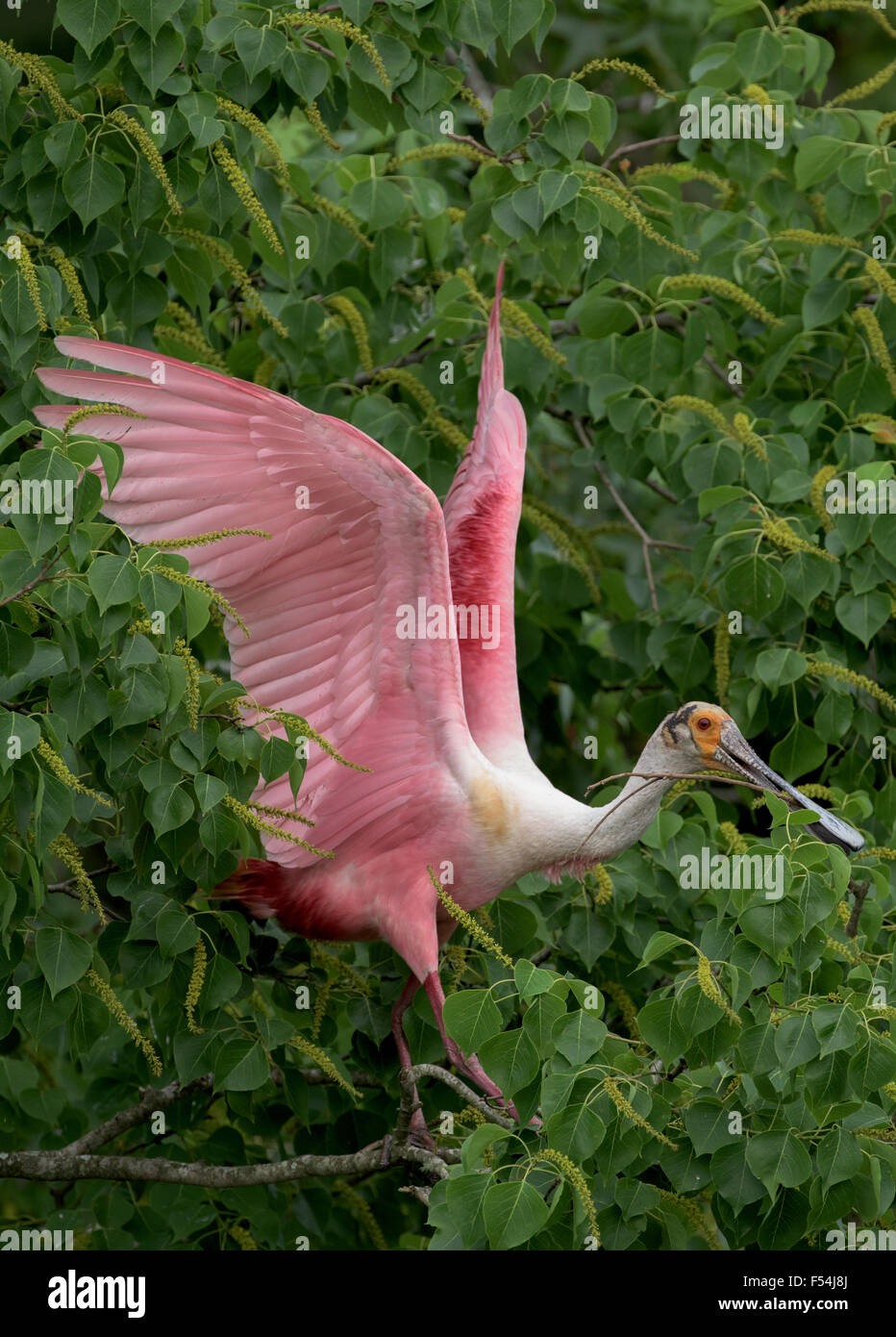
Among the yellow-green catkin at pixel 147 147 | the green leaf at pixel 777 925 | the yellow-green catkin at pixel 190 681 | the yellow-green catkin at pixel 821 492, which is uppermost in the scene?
the yellow-green catkin at pixel 147 147

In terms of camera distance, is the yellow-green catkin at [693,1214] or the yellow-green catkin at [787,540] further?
the yellow-green catkin at [787,540]

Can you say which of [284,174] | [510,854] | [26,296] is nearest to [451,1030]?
[510,854]

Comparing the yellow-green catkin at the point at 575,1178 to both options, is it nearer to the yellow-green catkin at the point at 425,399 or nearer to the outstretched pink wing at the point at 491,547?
the outstretched pink wing at the point at 491,547

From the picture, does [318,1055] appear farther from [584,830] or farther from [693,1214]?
[584,830]

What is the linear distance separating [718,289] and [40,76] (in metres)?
1.72

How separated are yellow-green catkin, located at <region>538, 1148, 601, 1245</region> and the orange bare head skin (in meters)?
1.57

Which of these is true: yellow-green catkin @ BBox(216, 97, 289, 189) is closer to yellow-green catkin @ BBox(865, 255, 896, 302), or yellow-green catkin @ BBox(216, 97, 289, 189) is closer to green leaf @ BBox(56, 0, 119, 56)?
green leaf @ BBox(56, 0, 119, 56)

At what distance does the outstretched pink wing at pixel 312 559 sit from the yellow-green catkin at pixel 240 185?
33 cm

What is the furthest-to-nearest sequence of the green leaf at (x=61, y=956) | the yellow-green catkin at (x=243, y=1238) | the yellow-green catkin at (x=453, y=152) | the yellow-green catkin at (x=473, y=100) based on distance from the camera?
the yellow-green catkin at (x=453, y=152) < the yellow-green catkin at (x=473, y=100) < the yellow-green catkin at (x=243, y=1238) < the green leaf at (x=61, y=956)

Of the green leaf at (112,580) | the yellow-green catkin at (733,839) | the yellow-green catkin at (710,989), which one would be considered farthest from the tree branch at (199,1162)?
the green leaf at (112,580)

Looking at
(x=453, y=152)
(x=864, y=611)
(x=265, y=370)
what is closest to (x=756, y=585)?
(x=864, y=611)

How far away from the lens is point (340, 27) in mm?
3900

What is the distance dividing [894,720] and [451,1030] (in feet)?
5.84

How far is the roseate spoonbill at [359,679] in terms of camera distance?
391 cm
